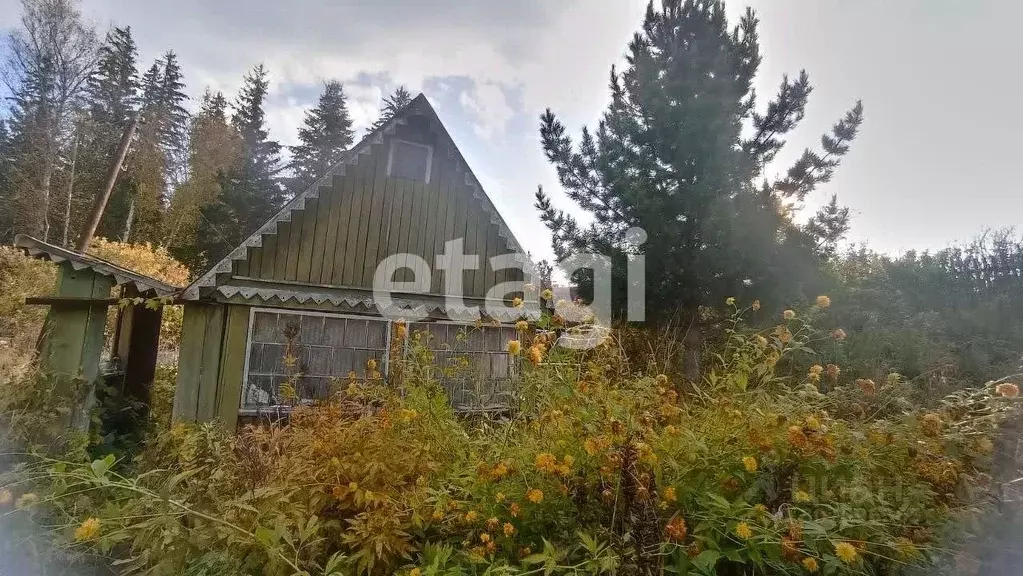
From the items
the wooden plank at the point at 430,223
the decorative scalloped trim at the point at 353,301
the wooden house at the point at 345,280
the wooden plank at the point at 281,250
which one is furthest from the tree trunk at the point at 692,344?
the wooden plank at the point at 281,250

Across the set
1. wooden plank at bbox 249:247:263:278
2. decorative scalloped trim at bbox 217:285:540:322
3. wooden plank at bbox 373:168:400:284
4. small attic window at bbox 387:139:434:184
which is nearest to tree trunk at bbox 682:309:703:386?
decorative scalloped trim at bbox 217:285:540:322

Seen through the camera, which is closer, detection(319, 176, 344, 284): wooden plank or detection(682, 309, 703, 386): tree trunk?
detection(682, 309, 703, 386): tree trunk

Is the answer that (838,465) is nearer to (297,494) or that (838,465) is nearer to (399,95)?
(297,494)

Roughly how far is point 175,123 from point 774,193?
301 inches

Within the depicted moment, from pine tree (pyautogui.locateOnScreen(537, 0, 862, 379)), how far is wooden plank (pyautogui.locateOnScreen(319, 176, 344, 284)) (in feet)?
12.3

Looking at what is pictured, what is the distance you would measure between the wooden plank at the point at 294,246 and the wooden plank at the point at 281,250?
32mm

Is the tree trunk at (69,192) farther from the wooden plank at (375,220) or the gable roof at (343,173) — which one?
the wooden plank at (375,220)

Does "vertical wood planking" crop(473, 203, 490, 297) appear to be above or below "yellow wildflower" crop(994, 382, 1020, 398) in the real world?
above

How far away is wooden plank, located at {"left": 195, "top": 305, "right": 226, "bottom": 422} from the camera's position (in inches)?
187

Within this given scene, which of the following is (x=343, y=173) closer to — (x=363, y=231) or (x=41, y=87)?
(x=363, y=231)

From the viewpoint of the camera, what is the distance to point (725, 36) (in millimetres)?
6934

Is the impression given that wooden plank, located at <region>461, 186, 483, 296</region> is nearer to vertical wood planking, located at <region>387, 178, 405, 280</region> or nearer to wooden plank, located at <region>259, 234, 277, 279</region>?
vertical wood planking, located at <region>387, 178, 405, 280</region>

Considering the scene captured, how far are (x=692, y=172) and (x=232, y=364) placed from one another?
21.9 ft

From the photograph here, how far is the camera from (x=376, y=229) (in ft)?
18.4
